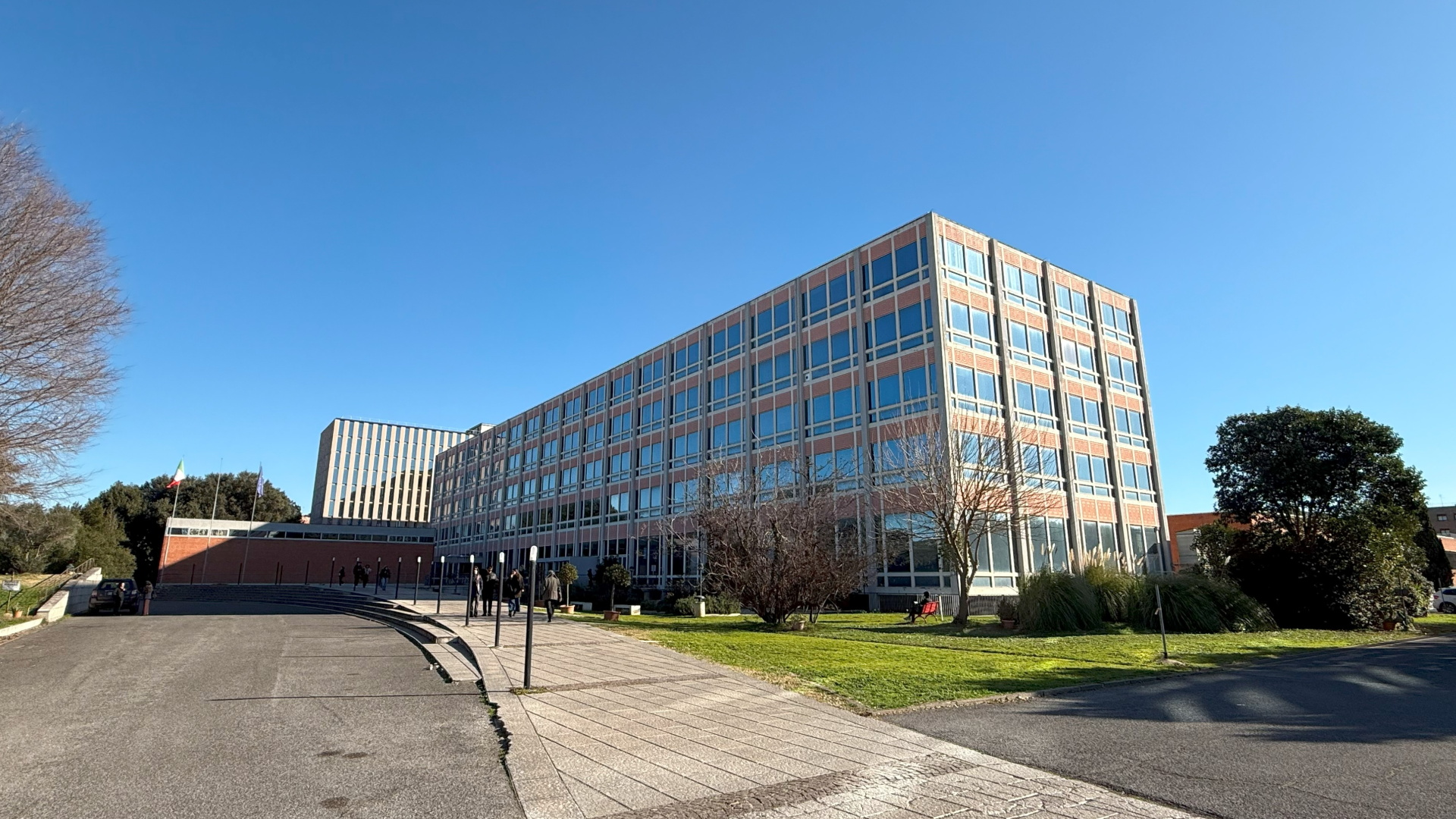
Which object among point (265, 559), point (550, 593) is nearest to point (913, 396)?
point (550, 593)

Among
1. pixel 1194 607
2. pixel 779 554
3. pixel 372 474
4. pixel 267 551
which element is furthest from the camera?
pixel 372 474

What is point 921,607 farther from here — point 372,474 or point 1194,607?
point 372,474

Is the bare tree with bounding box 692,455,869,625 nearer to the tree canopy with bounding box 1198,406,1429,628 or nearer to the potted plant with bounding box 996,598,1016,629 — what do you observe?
the potted plant with bounding box 996,598,1016,629

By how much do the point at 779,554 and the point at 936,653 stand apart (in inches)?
281

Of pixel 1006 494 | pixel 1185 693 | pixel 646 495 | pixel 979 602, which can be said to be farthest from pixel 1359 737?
pixel 646 495

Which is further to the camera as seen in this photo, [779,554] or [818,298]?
[818,298]

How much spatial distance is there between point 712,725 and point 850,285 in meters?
27.6

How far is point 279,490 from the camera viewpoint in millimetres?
86312

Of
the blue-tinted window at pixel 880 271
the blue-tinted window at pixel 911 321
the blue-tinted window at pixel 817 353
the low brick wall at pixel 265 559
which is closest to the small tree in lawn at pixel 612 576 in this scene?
the blue-tinted window at pixel 817 353

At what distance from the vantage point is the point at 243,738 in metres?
7.52

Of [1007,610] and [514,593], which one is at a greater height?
[514,593]

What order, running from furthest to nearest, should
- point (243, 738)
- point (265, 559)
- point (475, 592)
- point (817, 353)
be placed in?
point (265, 559) → point (817, 353) → point (475, 592) → point (243, 738)

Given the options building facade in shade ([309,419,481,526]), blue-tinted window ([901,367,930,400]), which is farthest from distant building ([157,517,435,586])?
blue-tinted window ([901,367,930,400])

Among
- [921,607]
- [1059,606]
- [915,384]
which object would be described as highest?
[915,384]
